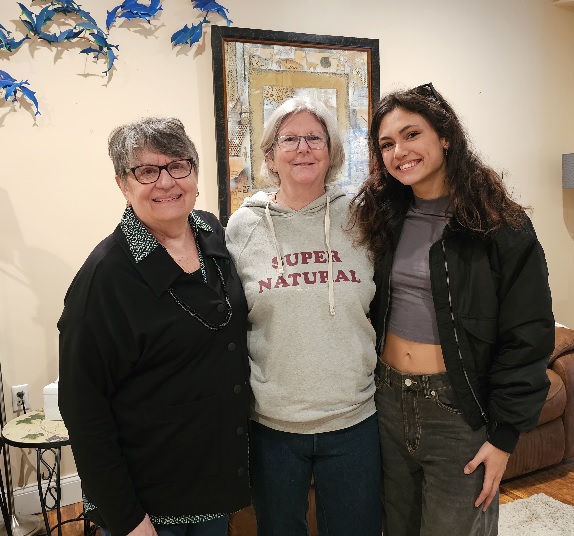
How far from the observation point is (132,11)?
2.62 m

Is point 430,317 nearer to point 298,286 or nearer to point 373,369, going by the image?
point 373,369

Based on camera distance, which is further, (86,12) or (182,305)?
Result: (86,12)

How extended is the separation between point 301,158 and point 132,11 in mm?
1582

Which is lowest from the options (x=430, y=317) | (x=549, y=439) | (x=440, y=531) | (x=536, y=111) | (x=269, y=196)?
(x=549, y=439)

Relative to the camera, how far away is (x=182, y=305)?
124 cm

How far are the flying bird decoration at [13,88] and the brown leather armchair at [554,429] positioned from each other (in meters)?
2.73

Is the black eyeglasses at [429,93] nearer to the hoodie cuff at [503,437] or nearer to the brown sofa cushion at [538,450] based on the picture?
the hoodie cuff at [503,437]

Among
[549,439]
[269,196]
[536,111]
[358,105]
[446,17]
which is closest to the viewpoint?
[269,196]

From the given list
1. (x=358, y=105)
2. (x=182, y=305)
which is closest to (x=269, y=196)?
(x=182, y=305)

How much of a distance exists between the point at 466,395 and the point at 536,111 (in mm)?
3176

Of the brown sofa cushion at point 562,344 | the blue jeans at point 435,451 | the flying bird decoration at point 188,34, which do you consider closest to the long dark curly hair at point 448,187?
the blue jeans at point 435,451

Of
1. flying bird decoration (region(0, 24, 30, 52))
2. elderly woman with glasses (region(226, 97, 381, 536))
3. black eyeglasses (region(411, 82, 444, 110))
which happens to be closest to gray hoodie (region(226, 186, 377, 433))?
elderly woman with glasses (region(226, 97, 381, 536))

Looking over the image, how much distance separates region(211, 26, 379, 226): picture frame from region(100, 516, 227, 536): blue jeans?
1.80 metres

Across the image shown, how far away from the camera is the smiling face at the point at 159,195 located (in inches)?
48.7
